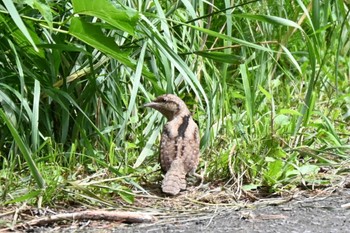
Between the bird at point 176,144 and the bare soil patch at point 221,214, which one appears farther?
the bird at point 176,144

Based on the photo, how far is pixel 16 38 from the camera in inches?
185

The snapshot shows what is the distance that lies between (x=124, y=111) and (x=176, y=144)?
0.67 m

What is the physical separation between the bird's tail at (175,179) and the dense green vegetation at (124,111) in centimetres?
12

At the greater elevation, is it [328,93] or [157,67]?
[157,67]

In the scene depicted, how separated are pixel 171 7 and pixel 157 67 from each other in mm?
342

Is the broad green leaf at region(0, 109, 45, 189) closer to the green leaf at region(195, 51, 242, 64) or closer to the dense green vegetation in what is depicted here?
the dense green vegetation

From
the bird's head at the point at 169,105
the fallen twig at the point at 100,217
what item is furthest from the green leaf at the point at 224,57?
the fallen twig at the point at 100,217

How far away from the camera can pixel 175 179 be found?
4547 mm

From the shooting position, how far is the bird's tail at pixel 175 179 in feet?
14.7

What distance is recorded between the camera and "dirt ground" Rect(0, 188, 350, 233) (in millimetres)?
3973

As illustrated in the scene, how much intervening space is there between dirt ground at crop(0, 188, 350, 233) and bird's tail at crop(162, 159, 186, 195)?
0.14 feet

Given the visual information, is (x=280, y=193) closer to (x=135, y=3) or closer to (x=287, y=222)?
(x=287, y=222)

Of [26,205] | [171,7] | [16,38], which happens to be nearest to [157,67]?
[171,7]

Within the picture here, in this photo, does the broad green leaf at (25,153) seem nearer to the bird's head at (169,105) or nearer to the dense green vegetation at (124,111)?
the dense green vegetation at (124,111)
